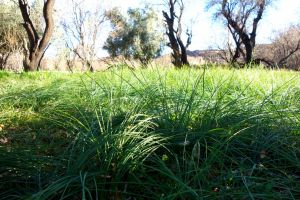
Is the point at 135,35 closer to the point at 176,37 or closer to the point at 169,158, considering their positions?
the point at 176,37

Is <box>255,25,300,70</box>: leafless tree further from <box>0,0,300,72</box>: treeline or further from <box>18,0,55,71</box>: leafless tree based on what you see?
<box>18,0,55,71</box>: leafless tree

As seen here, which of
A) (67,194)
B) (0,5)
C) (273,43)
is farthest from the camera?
(273,43)

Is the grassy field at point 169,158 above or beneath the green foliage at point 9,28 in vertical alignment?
beneath

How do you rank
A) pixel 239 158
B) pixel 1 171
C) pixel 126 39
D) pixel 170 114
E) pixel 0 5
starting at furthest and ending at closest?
pixel 126 39 → pixel 0 5 → pixel 170 114 → pixel 239 158 → pixel 1 171

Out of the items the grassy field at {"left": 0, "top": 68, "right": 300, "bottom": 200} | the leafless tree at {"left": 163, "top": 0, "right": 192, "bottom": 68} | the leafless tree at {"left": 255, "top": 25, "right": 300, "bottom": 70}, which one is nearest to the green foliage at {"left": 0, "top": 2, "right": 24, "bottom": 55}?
the leafless tree at {"left": 163, "top": 0, "right": 192, "bottom": 68}

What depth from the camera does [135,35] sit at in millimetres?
30891

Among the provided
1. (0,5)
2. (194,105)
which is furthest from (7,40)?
(194,105)

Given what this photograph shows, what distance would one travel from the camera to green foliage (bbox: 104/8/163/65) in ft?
98.3

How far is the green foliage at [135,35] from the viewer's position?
30.0m

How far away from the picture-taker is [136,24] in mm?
31438

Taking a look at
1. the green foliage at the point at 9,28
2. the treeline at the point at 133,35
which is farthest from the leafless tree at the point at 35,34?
the green foliage at the point at 9,28

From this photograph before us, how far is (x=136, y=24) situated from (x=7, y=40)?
12.0 metres

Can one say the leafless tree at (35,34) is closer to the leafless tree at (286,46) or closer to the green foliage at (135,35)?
the green foliage at (135,35)

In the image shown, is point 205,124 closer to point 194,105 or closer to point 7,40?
point 194,105
